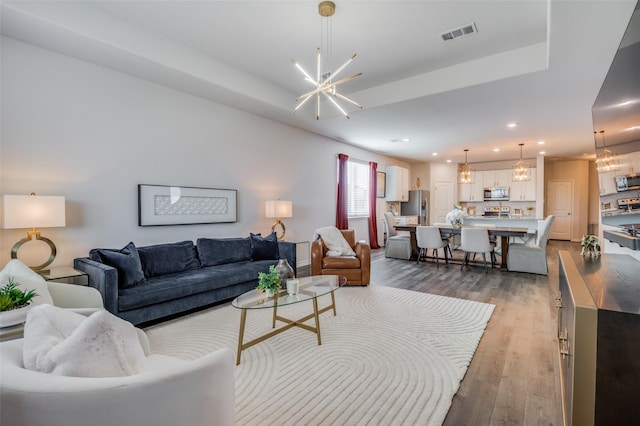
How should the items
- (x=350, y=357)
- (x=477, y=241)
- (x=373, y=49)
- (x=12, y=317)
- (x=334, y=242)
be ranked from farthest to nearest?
(x=477, y=241) → (x=334, y=242) → (x=373, y=49) → (x=350, y=357) → (x=12, y=317)

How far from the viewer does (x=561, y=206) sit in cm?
986

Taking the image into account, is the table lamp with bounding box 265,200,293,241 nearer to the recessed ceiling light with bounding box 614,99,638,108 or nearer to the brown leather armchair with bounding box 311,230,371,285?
the brown leather armchair with bounding box 311,230,371,285

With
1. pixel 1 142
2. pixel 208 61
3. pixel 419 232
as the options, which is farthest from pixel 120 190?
pixel 419 232

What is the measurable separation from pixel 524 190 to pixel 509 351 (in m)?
8.44

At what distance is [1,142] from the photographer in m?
2.83

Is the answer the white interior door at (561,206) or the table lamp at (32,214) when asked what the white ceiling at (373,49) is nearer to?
the table lamp at (32,214)

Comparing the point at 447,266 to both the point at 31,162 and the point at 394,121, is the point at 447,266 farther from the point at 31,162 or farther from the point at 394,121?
the point at 31,162

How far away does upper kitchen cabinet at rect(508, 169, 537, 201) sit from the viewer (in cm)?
917

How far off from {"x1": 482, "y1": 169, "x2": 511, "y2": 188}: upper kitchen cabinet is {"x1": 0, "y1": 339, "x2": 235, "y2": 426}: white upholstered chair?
1058cm

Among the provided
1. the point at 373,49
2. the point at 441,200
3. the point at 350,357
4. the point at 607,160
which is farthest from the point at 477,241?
the point at 441,200

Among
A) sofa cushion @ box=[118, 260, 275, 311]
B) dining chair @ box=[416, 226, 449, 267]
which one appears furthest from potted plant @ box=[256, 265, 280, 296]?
dining chair @ box=[416, 226, 449, 267]

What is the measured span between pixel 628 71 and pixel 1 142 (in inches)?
195

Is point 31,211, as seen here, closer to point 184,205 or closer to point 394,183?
point 184,205

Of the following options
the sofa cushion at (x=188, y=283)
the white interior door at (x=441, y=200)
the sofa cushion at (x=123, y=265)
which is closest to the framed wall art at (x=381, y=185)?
the white interior door at (x=441, y=200)
